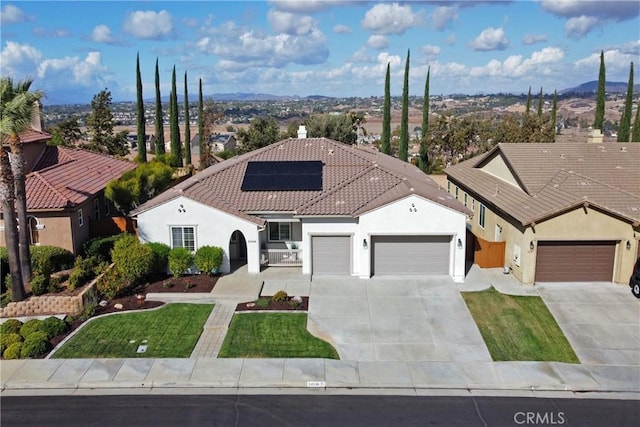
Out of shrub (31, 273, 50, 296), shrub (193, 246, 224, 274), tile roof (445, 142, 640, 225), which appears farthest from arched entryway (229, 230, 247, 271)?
tile roof (445, 142, 640, 225)

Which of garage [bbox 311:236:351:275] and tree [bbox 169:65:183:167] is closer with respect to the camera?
garage [bbox 311:236:351:275]

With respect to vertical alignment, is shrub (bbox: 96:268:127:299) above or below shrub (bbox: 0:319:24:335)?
above

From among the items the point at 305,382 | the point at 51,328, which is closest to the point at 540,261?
the point at 305,382

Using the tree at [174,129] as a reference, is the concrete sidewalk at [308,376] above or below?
below

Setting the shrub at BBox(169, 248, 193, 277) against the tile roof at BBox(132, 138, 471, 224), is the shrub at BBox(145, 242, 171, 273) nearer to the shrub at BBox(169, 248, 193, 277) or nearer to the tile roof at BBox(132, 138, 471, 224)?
the shrub at BBox(169, 248, 193, 277)

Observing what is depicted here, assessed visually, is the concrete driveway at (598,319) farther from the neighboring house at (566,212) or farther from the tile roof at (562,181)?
the tile roof at (562,181)

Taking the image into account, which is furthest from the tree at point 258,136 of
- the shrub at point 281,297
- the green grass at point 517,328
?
the green grass at point 517,328
